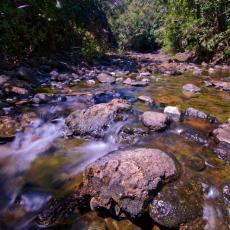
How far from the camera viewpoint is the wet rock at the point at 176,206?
9.99ft

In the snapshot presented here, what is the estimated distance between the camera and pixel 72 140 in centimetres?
514

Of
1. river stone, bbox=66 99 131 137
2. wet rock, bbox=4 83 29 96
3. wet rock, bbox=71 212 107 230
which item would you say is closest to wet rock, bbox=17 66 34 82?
wet rock, bbox=4 83 29 96

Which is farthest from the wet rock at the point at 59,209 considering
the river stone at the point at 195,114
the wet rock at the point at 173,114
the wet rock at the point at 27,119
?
the river stone at the point at 195,114

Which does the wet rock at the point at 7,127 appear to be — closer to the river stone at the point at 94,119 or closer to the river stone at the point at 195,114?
the river stone at the point at 94,119

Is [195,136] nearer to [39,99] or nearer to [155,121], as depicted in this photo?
[155,121]

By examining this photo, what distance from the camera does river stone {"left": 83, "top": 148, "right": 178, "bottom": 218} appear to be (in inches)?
124

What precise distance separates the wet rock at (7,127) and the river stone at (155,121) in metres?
2.49

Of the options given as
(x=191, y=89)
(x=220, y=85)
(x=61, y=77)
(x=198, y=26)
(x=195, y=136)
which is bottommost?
(x=220, y=85)

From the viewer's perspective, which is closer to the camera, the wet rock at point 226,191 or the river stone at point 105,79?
the wet rock at point 226,191

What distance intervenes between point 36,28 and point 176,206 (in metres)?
11.1

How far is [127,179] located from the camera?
3277mm

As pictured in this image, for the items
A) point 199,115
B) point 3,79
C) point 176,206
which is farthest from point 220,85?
point 176,206

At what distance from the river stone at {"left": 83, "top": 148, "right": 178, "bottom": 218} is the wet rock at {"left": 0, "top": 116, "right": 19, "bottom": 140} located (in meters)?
2.28

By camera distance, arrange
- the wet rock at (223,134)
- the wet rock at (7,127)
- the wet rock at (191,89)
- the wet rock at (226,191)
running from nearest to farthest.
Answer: the wet rock at (226,191), the wet rock at (223,134), the wet rock at (7,127), the wet rock at (191,89)
